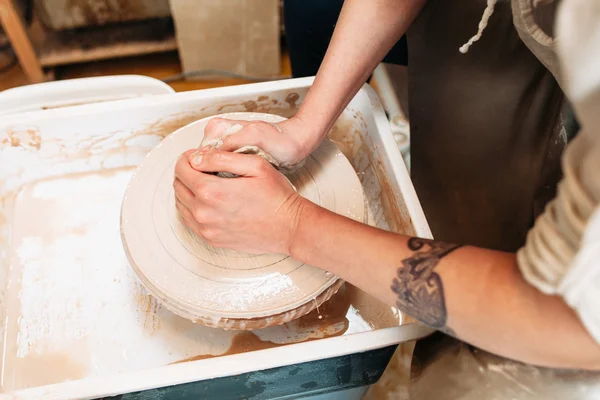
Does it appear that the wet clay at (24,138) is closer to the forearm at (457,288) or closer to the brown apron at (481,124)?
the forearm at (457,288)

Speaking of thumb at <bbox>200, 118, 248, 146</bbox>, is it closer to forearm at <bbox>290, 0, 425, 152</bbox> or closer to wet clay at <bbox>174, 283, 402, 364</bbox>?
forearm at <bbox>290, 0, 425, 152</bbox>

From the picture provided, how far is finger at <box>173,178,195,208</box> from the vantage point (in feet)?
2.68

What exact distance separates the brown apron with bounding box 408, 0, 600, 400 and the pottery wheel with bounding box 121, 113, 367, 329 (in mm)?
222

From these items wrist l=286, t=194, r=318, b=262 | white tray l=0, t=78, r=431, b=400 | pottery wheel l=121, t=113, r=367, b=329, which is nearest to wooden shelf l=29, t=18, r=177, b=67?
white tray l=0, t=78, r=431, b=400

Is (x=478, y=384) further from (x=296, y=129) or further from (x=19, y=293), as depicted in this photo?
(x=19, y=293)

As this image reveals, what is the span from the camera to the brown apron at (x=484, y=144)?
72 cm

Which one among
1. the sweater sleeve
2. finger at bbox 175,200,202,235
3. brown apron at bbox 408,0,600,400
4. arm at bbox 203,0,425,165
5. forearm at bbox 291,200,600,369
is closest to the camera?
the sweater sleeve

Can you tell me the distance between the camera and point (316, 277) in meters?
0.86

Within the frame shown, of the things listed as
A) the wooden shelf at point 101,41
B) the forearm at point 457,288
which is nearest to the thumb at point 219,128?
the forearm at point 457,288

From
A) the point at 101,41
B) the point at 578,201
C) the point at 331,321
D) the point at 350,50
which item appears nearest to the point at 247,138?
the point at 350,50

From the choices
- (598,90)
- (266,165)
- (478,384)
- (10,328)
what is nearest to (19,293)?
(10,328)

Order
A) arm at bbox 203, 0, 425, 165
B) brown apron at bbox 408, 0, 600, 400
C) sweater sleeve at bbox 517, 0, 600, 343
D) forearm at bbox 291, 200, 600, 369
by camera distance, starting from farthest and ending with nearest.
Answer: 1. arm at bbox 203, 0, 425, 165
2. brown apron at bbox 408, 0, 600, 400
3. forearm at bbox 291, 200, 600, 369
4. sweater sleeve at bbox 517, 0, 600, 343

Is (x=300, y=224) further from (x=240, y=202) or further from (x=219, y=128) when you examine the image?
(x=219, y=128)

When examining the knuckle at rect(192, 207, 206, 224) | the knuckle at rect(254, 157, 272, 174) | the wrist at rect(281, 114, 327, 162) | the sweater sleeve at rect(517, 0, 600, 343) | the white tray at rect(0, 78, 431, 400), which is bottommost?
the white tray at rect(0, 78, 431, 400)
